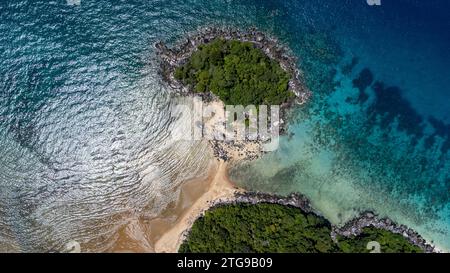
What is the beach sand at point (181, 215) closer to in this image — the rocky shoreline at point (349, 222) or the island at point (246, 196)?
the island at point (246, 196)

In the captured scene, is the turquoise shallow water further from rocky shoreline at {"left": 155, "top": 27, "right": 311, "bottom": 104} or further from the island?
the island

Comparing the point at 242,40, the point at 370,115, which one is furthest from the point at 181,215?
the point at 370,115

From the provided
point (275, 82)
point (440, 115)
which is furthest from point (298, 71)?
point (440, 115)

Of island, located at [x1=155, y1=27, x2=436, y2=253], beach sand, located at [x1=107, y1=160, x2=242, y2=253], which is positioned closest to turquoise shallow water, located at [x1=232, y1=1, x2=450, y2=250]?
island, located at [x1=155, y1=27, x2=436, y2=253]

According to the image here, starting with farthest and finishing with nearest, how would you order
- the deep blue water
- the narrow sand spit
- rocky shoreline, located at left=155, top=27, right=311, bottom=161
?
the deep blue water, rocky shoreline, located at left=155, top=27, right=311, bottom=161, the narrow sand spit

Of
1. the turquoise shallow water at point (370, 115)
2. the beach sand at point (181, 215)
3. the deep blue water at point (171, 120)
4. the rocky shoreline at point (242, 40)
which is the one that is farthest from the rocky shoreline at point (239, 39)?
the beach sand at point (181, 215)

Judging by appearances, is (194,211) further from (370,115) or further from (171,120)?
(370,115)
